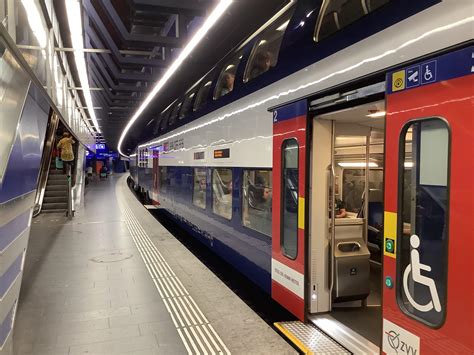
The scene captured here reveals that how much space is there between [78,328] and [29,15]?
3.89 meters

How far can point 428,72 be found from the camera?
215cm

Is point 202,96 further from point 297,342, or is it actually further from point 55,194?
point 55,194

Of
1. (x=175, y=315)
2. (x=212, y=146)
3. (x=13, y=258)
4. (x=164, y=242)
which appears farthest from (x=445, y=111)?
(x=164, y=242)

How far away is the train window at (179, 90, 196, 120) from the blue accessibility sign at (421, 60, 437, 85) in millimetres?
5954

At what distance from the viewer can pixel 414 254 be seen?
2.22 meters

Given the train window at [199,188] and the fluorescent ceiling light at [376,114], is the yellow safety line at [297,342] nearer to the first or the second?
the fluorescent ceiling light at [376,114]

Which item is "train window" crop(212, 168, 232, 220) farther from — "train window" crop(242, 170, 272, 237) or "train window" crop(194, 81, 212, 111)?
"train window" crop(194, 81, 212, 111)

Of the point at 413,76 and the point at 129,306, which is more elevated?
the point at 413,76

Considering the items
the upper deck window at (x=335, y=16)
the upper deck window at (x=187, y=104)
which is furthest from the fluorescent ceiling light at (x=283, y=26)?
the upper deck window at (x=187, y=104)

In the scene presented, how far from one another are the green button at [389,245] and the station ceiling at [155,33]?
4705mm

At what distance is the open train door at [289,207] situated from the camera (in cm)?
352

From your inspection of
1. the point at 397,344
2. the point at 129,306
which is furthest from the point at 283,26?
the point at 129,306

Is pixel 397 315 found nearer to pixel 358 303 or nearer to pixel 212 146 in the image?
pixel 358 303

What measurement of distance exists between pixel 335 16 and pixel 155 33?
26.2ft
